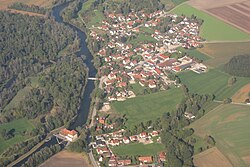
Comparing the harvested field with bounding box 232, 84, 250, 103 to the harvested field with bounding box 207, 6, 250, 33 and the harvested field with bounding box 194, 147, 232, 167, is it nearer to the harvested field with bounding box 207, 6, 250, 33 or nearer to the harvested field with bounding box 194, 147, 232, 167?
the harvested field with bounding box 194, 147, 232, 167

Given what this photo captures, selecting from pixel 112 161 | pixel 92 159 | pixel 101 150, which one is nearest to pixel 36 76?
pixel 101 150

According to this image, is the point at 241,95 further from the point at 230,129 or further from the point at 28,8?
the point at 28,8

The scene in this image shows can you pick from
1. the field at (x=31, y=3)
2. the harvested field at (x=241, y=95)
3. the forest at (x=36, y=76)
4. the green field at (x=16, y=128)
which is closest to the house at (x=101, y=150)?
the forest at (x=36, y=76)

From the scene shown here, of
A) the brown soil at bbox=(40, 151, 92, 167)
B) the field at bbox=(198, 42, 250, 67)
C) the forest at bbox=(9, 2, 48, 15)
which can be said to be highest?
the forest at bbox=(9, 2, 48, 15)

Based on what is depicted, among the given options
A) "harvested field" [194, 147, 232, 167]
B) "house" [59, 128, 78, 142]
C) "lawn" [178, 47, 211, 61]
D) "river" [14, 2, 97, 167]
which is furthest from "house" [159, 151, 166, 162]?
"lawn" [178, 47, 211, 61]

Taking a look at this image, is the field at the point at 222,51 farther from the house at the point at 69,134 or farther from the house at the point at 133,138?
the house at the point at 69,134

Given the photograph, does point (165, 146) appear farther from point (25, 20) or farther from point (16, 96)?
point (25, 20)
